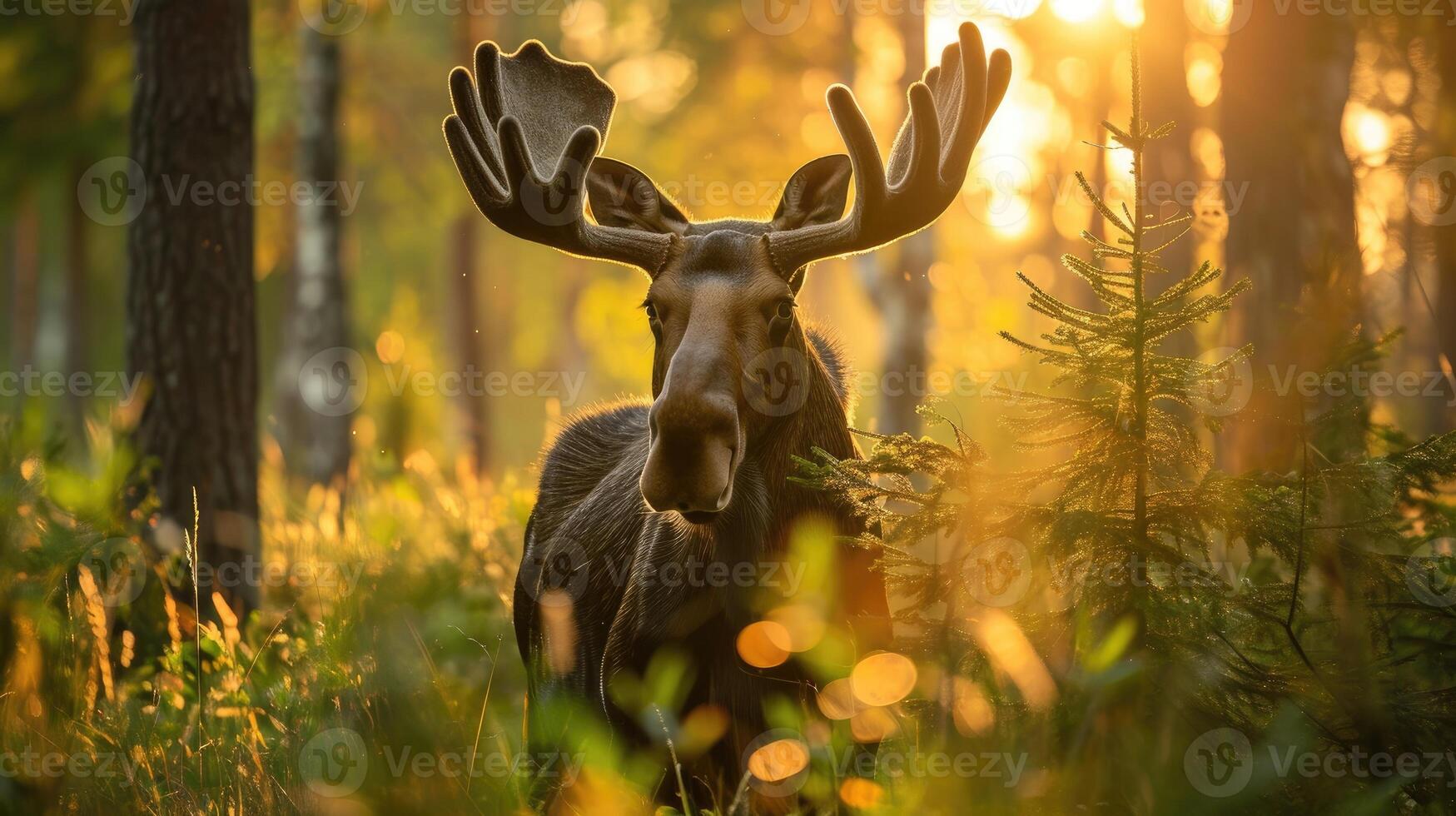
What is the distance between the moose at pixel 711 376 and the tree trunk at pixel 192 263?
2315 mm

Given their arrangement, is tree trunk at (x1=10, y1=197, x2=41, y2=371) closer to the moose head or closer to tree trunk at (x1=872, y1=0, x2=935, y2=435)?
tree trunk at (x1=872, y1=0, x2=935, y2=435)

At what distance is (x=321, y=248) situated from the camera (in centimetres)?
1441

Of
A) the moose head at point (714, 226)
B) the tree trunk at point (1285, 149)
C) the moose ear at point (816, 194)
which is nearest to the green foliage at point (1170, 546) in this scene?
the moose head at point (714, 226)

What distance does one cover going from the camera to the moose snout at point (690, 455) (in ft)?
11.9

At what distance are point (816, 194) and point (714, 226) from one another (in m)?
0.48

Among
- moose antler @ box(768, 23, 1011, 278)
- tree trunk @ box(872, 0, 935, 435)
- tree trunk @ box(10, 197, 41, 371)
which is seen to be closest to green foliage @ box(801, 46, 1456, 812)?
moose antler @ box(768, 23, 1011, 278)

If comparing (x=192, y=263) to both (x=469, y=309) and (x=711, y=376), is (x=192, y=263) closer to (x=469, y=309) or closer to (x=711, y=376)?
(x=711, y=376)

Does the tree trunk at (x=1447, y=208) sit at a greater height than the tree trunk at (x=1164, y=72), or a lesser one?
lesser

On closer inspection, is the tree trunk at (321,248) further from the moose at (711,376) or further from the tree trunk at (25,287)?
the tree trunk at (25,287)

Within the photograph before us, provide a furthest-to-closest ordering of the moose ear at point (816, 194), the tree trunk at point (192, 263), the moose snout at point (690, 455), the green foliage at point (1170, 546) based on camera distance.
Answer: the tree trunk at point (192, 263)
the moose ear at point (816, 194)
the moose snout at point (690, 455)
the green foliage at point (1170, 546)

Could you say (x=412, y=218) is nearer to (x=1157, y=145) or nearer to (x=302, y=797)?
(x=1157, y=145)

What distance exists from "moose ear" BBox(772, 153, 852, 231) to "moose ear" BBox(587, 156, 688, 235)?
43cm

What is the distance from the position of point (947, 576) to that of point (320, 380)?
13209mm

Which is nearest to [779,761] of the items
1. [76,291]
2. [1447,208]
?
[1447,208]
